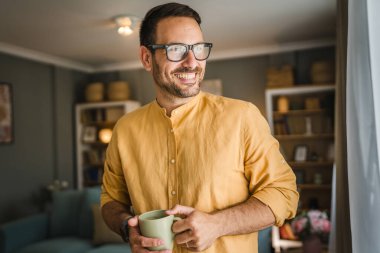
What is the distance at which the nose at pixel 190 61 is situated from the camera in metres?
0.99

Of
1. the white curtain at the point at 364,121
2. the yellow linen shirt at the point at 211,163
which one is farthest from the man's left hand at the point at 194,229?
the white curtain at the point at 364,121

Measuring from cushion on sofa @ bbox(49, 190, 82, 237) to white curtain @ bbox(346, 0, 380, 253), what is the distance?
3.26 meters

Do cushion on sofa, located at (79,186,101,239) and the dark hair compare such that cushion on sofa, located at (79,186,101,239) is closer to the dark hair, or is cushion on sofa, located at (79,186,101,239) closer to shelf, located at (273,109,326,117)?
shelf, located at (273,109,326,117)

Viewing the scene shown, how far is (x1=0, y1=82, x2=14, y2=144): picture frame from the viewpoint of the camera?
14.4 feet

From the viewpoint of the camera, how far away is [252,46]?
4.98 m

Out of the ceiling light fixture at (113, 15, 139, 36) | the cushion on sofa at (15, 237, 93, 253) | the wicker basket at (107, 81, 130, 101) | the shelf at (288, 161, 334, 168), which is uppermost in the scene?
the ceiling light fixture at (113, 15, 139, 36)

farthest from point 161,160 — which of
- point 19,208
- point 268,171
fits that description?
point 19,208

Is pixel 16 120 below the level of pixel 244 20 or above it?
below

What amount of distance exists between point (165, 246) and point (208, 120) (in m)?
0.39

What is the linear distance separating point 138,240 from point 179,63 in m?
0.49

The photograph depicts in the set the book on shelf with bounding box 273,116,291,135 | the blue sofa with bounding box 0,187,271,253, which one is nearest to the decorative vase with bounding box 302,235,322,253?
the blue sofa with bounding box 0,187,271,253

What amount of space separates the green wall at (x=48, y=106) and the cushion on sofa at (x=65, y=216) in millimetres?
1094

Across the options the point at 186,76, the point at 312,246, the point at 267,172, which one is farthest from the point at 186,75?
A: the point at 312,246

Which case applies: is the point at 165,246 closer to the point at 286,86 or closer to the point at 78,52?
the point at 286,86
